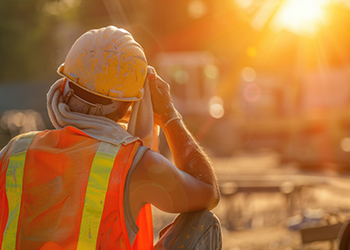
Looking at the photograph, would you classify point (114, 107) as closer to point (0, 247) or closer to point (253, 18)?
point (0, 247)

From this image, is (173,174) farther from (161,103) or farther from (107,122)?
(161,103)

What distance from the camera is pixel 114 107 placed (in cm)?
210

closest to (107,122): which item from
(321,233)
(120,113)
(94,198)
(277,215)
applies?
(120,113)

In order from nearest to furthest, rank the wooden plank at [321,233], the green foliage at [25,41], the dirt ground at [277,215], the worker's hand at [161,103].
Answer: the worker's hand at [161,103], the wooden plank at [321,233], the dirt ground at [277,215], the green foliage at [25,41]

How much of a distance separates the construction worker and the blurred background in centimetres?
673

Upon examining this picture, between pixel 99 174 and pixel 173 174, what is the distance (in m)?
0.31

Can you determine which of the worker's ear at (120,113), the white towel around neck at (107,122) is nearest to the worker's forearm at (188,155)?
the white towel around neck at (107,122)

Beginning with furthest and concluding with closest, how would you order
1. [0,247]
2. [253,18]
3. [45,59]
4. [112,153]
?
[253,18] < [45,59] < [0,247] < [112,153]

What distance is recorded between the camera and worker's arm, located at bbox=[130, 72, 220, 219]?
6.15 ft

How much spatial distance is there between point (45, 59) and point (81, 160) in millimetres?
23399

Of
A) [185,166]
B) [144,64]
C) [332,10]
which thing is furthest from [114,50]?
[332,10]

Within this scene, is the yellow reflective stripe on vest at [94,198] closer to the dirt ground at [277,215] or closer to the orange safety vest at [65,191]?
the orange safety vest at [65,191]

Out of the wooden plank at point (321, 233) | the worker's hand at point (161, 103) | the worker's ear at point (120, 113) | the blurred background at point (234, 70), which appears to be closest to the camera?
the worker's ear at point (120, 113)

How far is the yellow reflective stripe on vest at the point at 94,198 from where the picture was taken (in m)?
1.85
